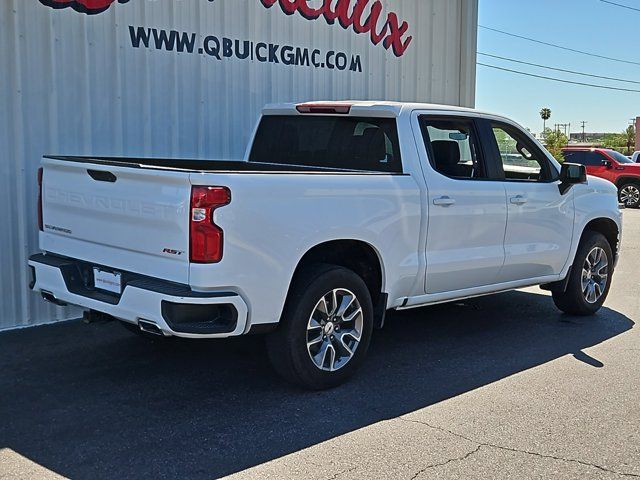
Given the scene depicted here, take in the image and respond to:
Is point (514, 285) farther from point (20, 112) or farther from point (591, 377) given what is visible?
point (20, 112)

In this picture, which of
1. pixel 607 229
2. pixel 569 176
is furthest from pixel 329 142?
pixel 607 229

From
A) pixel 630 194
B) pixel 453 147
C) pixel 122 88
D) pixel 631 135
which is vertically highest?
pixel 631 135

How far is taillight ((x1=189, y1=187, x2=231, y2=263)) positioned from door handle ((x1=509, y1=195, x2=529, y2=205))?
3.04 m

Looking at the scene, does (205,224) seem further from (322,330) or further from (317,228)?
(322,330)

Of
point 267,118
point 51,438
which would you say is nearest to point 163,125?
point 267,118

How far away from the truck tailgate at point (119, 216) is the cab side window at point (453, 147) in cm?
232

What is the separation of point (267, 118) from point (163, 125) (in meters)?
1.47

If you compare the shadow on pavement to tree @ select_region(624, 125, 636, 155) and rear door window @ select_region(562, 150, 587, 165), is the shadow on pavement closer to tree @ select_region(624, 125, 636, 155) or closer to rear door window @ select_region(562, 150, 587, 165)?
rear door window @ select_region(562, 150, 587, 165)

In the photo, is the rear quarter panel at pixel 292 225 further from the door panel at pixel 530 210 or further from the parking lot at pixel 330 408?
the door panel at pixel 530 210

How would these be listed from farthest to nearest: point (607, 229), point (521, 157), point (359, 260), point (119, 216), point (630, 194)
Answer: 1. point (630, 194)
2. point (607, 229)
3. point (521, 157)
4. point (359, 260)
5. point (119, 216)

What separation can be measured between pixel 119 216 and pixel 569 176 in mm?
4204

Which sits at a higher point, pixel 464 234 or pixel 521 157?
pixel 521 157

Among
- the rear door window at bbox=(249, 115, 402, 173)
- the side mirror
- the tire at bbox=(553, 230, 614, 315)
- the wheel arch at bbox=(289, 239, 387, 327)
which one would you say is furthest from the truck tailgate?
the tire at bbox=(553, 230, 614, 315)

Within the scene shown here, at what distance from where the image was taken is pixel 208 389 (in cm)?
548
